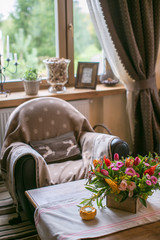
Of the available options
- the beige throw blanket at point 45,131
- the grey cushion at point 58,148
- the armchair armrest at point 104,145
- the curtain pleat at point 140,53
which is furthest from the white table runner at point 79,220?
the curtain pleat at point 140,53

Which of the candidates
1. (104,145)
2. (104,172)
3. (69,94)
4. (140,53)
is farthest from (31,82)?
(104,172)

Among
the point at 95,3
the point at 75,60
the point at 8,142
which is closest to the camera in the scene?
the point at 8,142

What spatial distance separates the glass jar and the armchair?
329mm

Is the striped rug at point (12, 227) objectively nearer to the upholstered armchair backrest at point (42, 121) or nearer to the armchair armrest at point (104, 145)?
the upholstered armchair backrest at point (42, 121)

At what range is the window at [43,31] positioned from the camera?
3377 millimetres

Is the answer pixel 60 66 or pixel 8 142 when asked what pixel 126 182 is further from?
pixel 60 66

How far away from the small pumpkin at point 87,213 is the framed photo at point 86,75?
1838 millimetres

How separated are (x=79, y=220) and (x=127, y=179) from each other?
328mm

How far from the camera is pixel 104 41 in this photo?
3277 mm

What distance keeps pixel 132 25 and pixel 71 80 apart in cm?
85

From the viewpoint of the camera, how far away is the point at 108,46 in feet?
10.8

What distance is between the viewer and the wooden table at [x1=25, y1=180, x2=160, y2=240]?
1.63 meters

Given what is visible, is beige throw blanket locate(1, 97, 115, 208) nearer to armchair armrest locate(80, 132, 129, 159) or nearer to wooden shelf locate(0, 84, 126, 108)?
armchair armrest locate(80, 132, 129, 159)

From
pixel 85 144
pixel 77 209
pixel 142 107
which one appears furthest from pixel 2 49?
pixel 77 209
